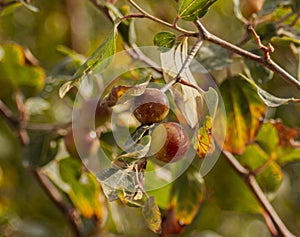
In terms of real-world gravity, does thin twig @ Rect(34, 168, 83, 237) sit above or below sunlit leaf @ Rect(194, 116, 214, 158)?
below

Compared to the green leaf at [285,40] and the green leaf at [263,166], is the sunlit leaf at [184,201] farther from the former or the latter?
the green leaf at [285,40]

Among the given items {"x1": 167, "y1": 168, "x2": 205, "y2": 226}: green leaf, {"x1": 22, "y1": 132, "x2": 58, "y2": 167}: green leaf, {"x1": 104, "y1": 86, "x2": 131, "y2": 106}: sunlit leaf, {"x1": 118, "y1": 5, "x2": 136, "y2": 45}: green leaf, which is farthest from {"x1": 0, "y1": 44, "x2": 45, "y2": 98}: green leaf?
{"x1": 104, "y1": 86, "x2": 131, "y2": 106}: sunlit leaf

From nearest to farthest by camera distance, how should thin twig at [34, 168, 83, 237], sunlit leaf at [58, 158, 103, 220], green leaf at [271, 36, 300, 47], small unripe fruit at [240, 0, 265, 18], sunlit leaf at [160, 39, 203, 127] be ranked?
sunlit leaf at [160, 39, 203, 127] → green leaf at [271, 36, 300, 47] → small unripe fruit at [240, 0, 265, 18] → sunlit leaf at [58, 158, 103, 220] → thin twig at [34, 168, 83, 237]

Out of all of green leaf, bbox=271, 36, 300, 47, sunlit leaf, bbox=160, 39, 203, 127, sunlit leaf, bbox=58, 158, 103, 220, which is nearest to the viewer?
sunlit leaf, bbox=160, 39, 203, 127

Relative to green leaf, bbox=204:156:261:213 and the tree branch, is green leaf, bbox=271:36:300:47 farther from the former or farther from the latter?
green leaf, bbox=204:156:261:213

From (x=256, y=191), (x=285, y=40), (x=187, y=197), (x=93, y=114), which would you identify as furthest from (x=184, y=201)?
(x=285, y=40)

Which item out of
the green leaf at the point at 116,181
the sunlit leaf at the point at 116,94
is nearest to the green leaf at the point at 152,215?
the green leaf at the point at 116,181
